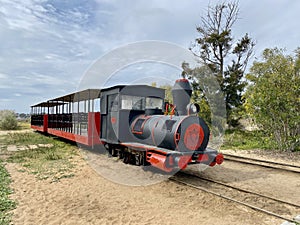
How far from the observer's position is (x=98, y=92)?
9.94m

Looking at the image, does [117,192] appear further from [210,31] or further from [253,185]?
[210,31]

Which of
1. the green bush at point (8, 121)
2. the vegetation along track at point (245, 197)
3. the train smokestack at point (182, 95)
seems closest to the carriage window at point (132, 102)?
the train smokestack at point (182, 95)

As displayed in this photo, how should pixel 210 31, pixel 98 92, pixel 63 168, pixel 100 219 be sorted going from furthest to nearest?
pixel 210 31, pixel 98 92, pixel 63 168, pixel 100 219

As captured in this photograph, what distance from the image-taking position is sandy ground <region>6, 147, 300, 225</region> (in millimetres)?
4332

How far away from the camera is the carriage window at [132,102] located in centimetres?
834

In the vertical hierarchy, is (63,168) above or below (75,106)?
below

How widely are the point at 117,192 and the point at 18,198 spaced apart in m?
2.11

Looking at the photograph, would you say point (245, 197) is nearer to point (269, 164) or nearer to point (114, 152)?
point (269, 164)

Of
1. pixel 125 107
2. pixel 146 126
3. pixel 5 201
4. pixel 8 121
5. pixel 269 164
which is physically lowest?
pixel 269 164

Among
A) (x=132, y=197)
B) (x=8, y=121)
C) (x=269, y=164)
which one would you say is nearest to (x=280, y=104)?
(x=269, y=164)

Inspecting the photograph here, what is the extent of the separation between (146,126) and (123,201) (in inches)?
109

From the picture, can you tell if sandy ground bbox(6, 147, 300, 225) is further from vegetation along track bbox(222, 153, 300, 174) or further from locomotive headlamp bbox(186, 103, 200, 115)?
locomotive headlamp bbox(186, 103, 200, 115)

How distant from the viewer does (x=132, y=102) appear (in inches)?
335

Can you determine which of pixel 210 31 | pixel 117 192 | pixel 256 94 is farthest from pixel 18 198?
pixel 210 31
